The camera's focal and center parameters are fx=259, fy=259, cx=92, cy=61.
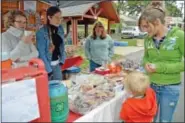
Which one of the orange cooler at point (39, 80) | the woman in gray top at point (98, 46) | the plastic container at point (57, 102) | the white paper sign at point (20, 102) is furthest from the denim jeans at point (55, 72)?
the white paper sign at point (20, 102)

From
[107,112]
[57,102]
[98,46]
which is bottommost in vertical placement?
[107,112]

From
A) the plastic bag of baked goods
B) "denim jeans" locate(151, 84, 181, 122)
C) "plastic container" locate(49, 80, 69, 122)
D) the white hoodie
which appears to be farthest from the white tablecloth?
the white hoodie

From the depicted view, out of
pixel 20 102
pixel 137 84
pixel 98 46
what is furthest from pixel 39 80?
pixel 98 46

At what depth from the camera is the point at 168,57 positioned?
173 cm

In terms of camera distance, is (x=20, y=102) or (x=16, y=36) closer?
(x=20, y=102)

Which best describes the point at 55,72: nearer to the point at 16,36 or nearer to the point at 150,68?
the point at 16,36

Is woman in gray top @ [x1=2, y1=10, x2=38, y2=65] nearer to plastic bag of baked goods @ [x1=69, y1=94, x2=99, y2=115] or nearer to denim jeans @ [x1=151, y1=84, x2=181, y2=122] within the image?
plastic bag of baked goods @ [x1=69, y1=94, x2=99, y2=115]

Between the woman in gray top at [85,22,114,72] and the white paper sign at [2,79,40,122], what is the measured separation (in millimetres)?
2384

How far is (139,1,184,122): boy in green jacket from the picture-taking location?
1675 millimetres

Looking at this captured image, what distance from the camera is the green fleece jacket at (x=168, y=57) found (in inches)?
65.9

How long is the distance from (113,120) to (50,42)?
41.2 inches

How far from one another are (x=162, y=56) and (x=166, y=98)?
306 mm

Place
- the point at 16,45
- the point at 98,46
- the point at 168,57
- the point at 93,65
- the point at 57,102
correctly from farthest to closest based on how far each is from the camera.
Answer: the point at 93,65 < the point at 98,46 < the point at 16,45 < the point at 168,57 < the point at 57,102

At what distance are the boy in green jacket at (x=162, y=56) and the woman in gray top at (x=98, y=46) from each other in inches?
65.3
